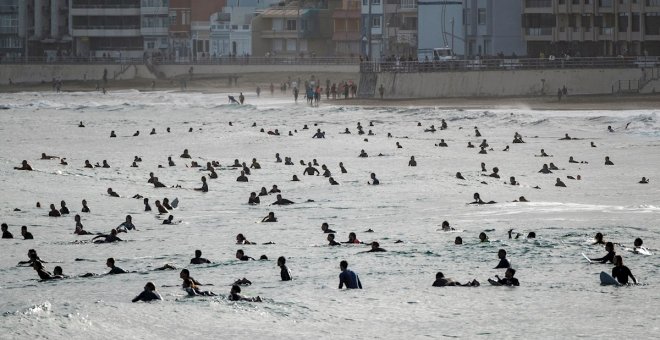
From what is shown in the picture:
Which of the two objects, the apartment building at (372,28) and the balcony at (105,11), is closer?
the apartment building at (372,28)

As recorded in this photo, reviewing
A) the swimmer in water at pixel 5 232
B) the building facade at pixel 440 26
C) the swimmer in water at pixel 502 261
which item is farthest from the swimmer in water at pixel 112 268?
the building facade at pixel 440 26

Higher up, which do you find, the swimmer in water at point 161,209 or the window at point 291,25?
the window at point 291,25

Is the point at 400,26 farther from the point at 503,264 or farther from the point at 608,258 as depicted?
the point at 503,264

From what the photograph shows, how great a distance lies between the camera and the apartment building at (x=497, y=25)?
88.1 m

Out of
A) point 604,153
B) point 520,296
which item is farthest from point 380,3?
point 520,296

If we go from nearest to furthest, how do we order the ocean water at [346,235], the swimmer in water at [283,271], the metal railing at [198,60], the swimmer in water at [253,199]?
the ocean water at [346,235]
the swimmer in water at [283,271]
the swimmer in water at [253,199]
the metal railing at [198,60]

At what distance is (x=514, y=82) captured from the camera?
246ft

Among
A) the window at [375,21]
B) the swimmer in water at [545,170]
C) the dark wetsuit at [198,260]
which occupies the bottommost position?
Result: the dark wetsuit at [198,260]

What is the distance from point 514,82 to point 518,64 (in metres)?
1.01

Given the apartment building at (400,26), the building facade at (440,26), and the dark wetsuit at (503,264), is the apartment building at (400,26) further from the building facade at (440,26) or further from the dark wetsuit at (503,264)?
the dark wetsuit at (503,264)

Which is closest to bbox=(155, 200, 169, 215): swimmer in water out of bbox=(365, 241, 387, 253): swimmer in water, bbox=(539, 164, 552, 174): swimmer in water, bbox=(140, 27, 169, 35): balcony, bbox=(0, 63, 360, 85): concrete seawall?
bbox=(365, 241, 387, 253): swimmer in water

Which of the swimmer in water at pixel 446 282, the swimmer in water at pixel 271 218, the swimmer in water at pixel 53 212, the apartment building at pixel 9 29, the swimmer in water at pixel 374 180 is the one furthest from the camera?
the apartment building at pixel 9 29

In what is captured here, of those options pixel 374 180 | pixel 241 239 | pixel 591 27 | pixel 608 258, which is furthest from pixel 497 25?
Answer: pixel 608 258

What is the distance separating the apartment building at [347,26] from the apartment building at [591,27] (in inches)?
977
